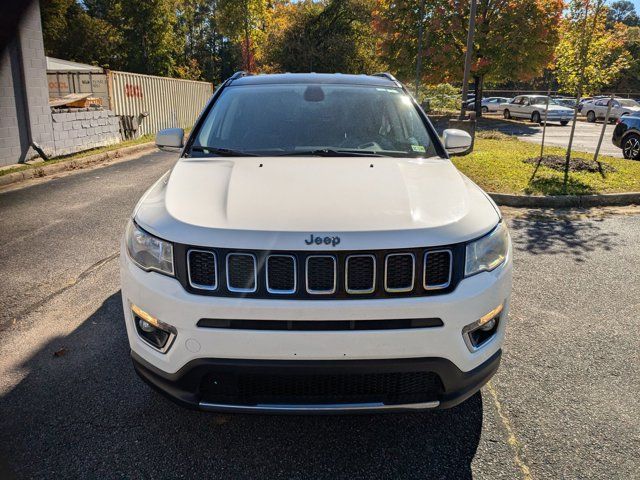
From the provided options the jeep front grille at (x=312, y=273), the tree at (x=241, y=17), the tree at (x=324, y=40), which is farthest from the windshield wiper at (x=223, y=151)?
the tree at (x=324, y=40)

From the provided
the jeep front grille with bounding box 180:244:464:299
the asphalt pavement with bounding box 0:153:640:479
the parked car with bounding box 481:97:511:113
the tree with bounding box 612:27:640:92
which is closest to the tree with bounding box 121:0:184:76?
the parked car with bounding box 481:97:511:113

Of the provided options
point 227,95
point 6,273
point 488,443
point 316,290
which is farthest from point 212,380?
point 6,273

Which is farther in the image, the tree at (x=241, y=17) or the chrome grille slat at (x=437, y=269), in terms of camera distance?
the tree at (x=241, y=17)

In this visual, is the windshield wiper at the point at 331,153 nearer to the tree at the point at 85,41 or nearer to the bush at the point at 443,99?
the bush at the point at 443,99

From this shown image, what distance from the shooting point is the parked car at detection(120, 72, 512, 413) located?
213cm

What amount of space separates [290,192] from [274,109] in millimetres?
1305

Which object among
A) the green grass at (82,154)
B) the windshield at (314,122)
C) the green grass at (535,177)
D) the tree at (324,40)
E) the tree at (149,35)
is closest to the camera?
the windshield at (314,122)

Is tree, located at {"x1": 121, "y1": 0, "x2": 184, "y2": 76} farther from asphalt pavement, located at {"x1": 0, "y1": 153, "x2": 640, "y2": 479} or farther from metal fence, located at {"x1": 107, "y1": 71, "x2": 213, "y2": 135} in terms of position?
asphalt pavement, located at {"x1": 0, "y1": 153, "x2": 640, "y2": 479}

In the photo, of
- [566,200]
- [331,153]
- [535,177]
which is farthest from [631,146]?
[331,153]

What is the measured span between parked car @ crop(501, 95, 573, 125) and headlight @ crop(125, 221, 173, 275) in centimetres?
2865

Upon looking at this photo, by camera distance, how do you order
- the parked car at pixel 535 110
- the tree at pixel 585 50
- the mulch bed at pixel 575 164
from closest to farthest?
the tree at pixel 585 50 → the mulch bed at pixel 575 164 → the parked car at pixel 535 110

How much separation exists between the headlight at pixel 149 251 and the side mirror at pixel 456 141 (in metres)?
2.18

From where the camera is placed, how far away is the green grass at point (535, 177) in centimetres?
852

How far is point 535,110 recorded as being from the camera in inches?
1162
